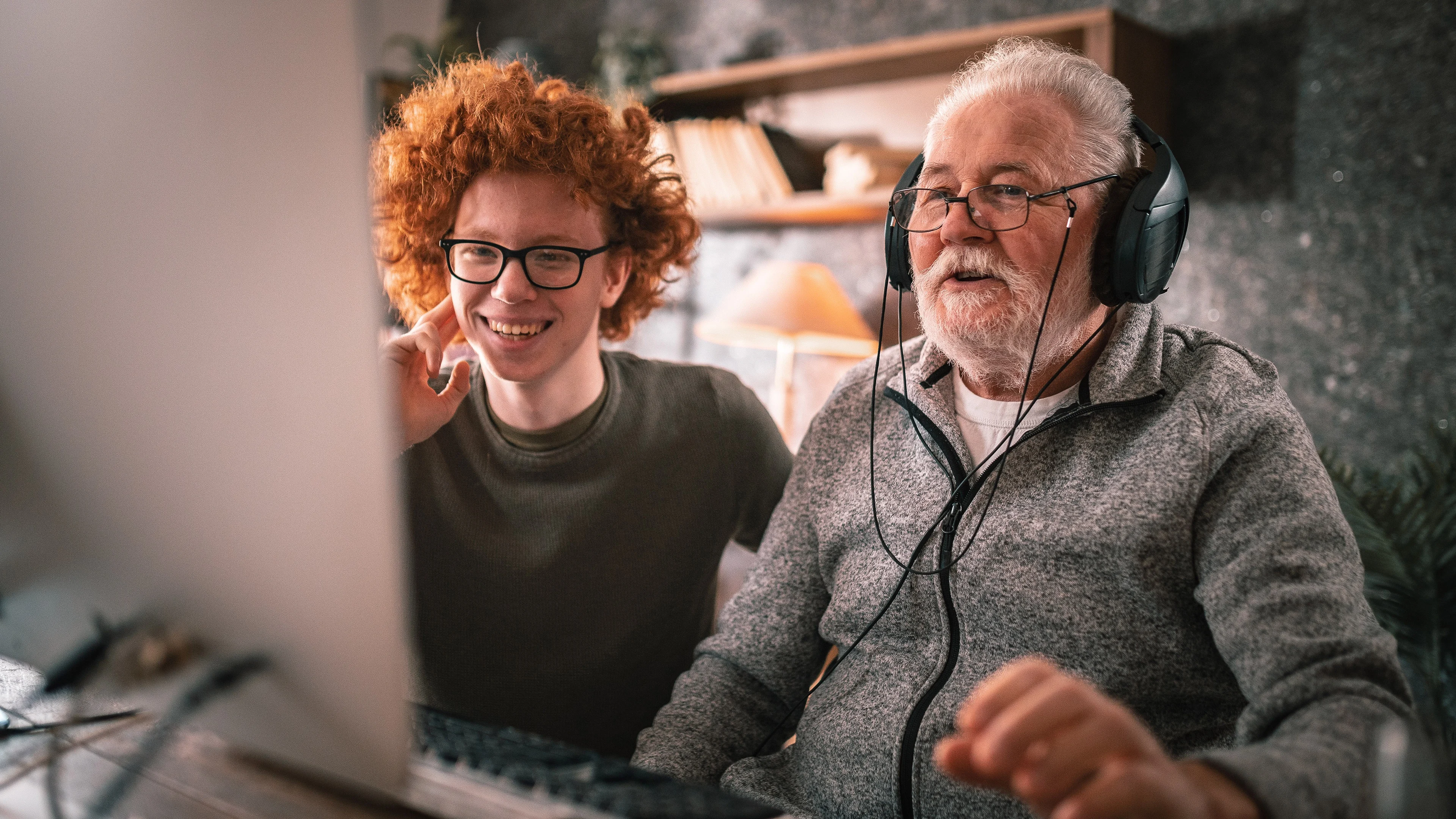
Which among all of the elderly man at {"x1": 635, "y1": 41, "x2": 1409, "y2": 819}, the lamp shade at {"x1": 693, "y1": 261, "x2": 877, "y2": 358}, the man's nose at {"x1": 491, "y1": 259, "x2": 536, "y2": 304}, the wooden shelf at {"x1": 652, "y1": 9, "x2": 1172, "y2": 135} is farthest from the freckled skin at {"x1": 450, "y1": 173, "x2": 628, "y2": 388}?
the lamp shade at {"x1": 693, "y1": 261, "x2": 877, "y2": 358}

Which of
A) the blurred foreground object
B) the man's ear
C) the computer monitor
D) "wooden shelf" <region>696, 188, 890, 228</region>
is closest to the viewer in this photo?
the computer monitor

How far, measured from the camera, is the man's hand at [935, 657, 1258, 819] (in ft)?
1.62

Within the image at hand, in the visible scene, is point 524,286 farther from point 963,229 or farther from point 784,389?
point 784,389

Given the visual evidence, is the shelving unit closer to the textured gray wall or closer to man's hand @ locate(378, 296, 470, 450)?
the textured gray wall

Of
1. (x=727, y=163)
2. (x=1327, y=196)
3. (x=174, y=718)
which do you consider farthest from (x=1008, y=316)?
(x=727, y=163)

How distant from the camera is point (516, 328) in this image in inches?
43.4

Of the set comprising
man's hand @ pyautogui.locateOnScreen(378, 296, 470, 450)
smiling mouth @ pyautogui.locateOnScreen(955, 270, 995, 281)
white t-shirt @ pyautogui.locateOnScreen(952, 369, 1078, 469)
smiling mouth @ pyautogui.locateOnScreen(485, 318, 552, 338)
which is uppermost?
smiling mouth @ pyautogui.locateOnScreen(955, 270, 995, 281)

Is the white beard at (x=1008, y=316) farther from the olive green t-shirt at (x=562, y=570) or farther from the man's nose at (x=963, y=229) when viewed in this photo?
the olive green t-shirt at (x=562, y=570)

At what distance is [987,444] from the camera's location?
3.25 ft

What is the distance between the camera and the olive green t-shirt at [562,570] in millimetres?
1108

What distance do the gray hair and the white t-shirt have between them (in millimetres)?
243

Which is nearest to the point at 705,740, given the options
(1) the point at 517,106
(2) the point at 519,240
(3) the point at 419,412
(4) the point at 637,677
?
(4) the point at 637,677

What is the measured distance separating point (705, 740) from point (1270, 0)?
1.97m

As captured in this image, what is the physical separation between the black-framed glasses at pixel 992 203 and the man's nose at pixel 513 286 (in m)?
0.45
